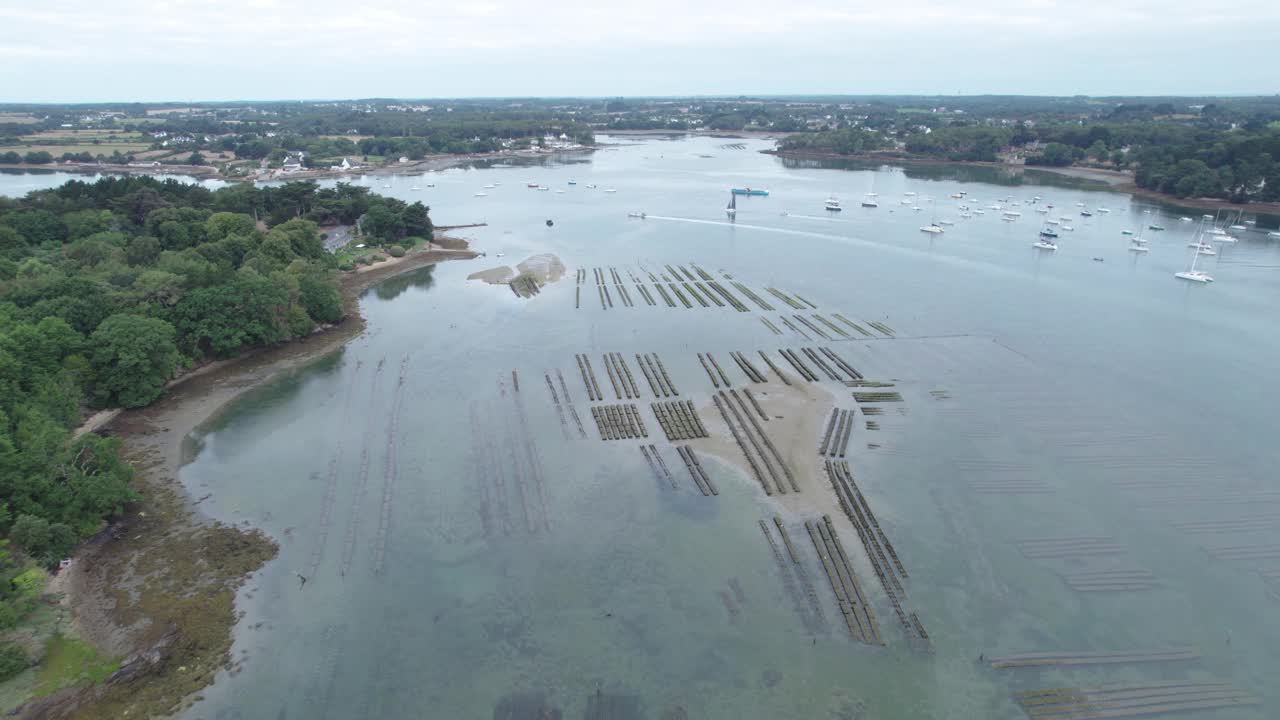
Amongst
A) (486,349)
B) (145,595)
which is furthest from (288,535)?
(486,349)

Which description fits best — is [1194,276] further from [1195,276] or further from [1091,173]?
[1091,173]

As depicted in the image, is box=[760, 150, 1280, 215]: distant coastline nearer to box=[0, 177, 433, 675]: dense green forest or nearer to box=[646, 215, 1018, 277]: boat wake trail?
box=[646, 215, 1018, 277]: boat wake trail

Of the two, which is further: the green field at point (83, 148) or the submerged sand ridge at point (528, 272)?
the green field at point (83, 148)

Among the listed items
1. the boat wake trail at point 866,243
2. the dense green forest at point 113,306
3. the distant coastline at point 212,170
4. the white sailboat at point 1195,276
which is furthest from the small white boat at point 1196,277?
the distant coastline at point 212,170

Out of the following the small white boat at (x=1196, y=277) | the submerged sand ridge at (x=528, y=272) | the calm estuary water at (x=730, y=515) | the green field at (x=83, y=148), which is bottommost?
the calm estuary water at (x=730, y=515)

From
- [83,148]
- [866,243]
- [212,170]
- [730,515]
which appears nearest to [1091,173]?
[866,243]

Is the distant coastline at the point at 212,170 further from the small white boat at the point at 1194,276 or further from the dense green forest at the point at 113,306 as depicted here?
the small white boat at the point at 1194,276
